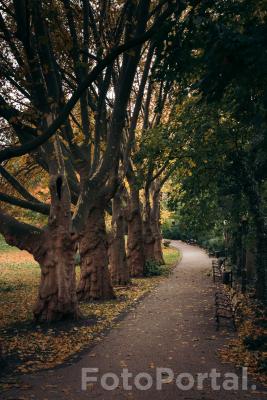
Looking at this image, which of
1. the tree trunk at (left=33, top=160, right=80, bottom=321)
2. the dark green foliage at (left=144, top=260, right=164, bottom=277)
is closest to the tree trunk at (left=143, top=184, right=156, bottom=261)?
the dark green foliage at (left=144, top=260, right=164, bottom=277)

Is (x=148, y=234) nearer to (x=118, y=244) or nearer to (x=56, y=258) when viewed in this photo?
(x=118, y=244)

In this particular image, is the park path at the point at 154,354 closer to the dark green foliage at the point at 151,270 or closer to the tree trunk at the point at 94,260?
the tree trunk at the point at 94,260

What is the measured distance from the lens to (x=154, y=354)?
27.0 feet

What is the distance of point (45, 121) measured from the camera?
413 inches

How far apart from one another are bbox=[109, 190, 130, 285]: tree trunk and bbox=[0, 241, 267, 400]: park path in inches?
143

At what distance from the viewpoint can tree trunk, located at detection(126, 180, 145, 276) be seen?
71.6 feet

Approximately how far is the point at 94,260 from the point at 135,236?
7.88 m

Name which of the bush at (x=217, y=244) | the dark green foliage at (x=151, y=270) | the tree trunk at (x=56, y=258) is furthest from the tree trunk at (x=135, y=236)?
the bush at (x=217, y=244)

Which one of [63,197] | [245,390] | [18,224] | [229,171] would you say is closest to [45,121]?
[63,197]

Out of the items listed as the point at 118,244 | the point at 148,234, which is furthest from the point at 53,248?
the point at 148,234

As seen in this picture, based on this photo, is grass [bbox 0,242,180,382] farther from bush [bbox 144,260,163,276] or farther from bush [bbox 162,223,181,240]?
bush [bbox 162,223,181,240]

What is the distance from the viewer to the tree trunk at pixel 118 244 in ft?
59.3

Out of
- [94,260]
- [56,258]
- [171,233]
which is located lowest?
[94,260]

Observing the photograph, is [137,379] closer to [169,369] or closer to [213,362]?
[169,369]
